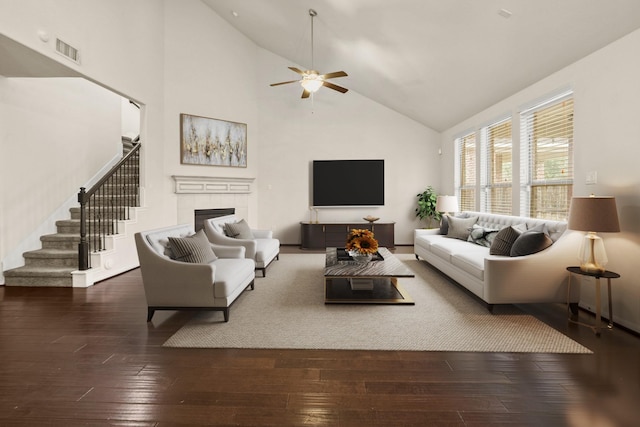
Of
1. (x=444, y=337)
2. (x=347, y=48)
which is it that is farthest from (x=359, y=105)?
(x=444, y=337)

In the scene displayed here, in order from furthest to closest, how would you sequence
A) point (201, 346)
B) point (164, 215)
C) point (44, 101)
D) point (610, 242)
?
point (164, 215) < point (44, 101) < point (610, 242) < point (201, 346)

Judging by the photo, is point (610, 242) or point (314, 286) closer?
point (610, 242)

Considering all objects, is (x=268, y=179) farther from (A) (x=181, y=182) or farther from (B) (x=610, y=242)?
(B) (x=610, y=242)

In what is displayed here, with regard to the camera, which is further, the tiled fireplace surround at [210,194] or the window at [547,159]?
the tiled fireplace surround at [210,194]

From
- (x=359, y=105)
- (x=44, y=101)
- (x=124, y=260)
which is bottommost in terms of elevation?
(x=124, y=260)

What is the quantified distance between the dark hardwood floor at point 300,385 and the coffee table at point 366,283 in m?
1.08

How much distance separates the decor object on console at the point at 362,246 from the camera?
3959 mm

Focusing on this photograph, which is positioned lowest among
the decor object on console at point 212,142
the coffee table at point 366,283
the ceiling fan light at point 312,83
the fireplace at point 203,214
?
the coffee table at point 366,283

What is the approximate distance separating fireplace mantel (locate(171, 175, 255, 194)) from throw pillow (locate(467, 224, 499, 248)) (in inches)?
189

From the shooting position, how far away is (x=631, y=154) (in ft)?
9.55

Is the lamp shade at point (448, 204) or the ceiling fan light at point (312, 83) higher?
the ceiling fan light at point (312, 83)

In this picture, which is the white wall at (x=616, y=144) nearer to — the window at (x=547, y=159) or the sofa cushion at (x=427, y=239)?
the window at (x=547, y=159)

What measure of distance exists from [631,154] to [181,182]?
21.3ft

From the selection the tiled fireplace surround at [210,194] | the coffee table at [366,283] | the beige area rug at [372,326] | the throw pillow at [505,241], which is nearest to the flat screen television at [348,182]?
the tiled fireplace surround at [210,194]
